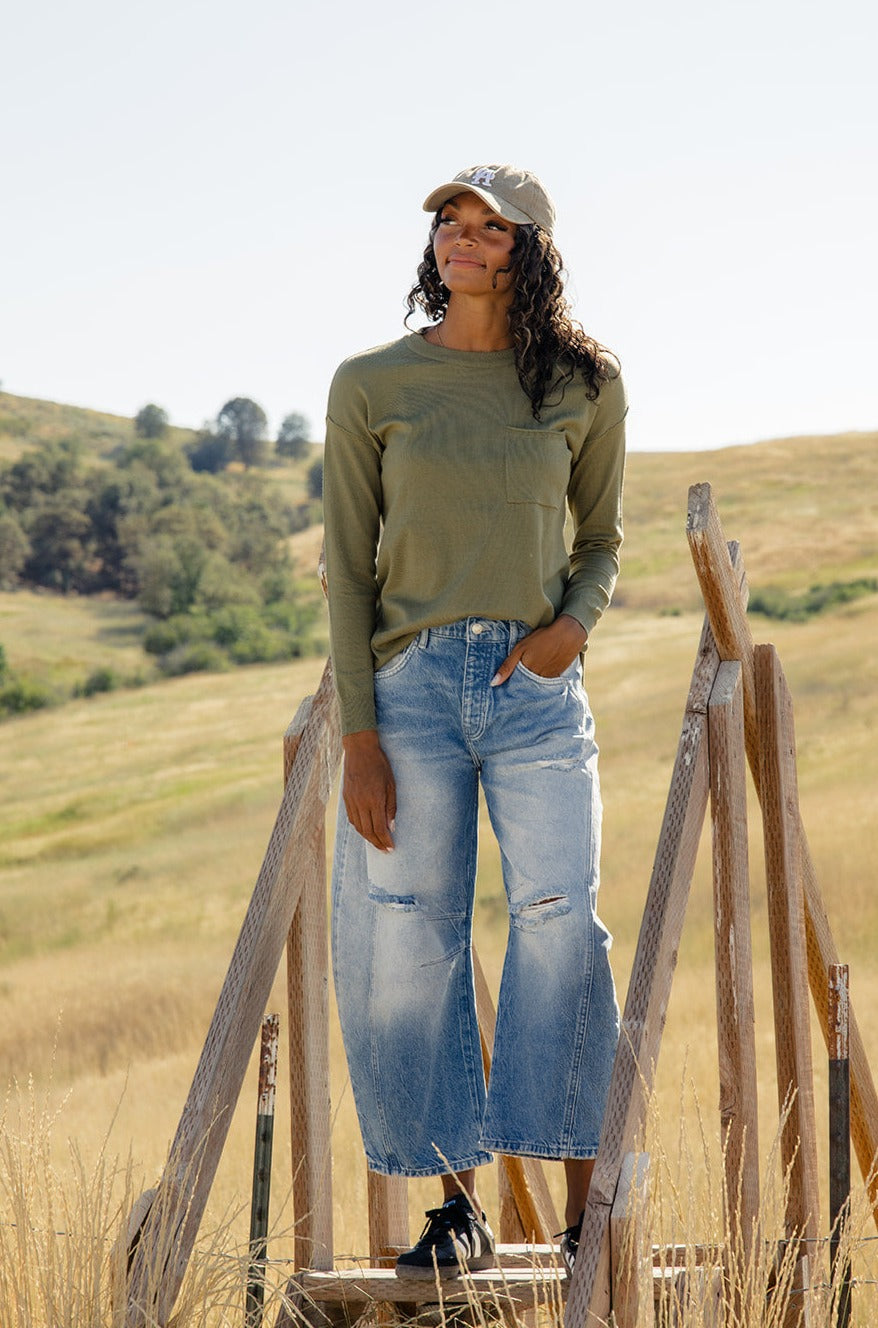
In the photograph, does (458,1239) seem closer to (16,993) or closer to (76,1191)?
(76,1191)

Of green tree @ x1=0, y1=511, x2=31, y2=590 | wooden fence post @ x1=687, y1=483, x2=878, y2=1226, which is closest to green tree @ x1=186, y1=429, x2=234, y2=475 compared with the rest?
green tree @ x1=0, y1=511, x2=31, y2=590

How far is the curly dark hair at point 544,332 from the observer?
3557mm

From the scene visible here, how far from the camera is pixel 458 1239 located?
3.54m

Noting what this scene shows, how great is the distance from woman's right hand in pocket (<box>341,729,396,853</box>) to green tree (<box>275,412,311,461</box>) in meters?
136

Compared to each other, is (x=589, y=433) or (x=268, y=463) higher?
(x=268, y=463)

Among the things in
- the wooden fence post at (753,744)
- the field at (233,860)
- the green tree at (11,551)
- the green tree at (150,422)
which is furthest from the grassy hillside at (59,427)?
the wooden fence post at (753,744)

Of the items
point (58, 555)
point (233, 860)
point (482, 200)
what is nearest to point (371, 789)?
point (482, 200)

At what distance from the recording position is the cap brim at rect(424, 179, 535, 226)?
3.53 metres

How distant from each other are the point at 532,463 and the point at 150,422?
466 feet

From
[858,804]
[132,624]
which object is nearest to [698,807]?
[858,804]

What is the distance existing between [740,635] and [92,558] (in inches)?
3628

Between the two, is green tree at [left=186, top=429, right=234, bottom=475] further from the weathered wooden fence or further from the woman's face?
the woman's face

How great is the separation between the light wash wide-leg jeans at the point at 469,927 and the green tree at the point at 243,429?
132725mm

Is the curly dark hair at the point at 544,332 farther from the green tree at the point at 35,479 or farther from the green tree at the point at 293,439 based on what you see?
the green tree at the point at 293,439
